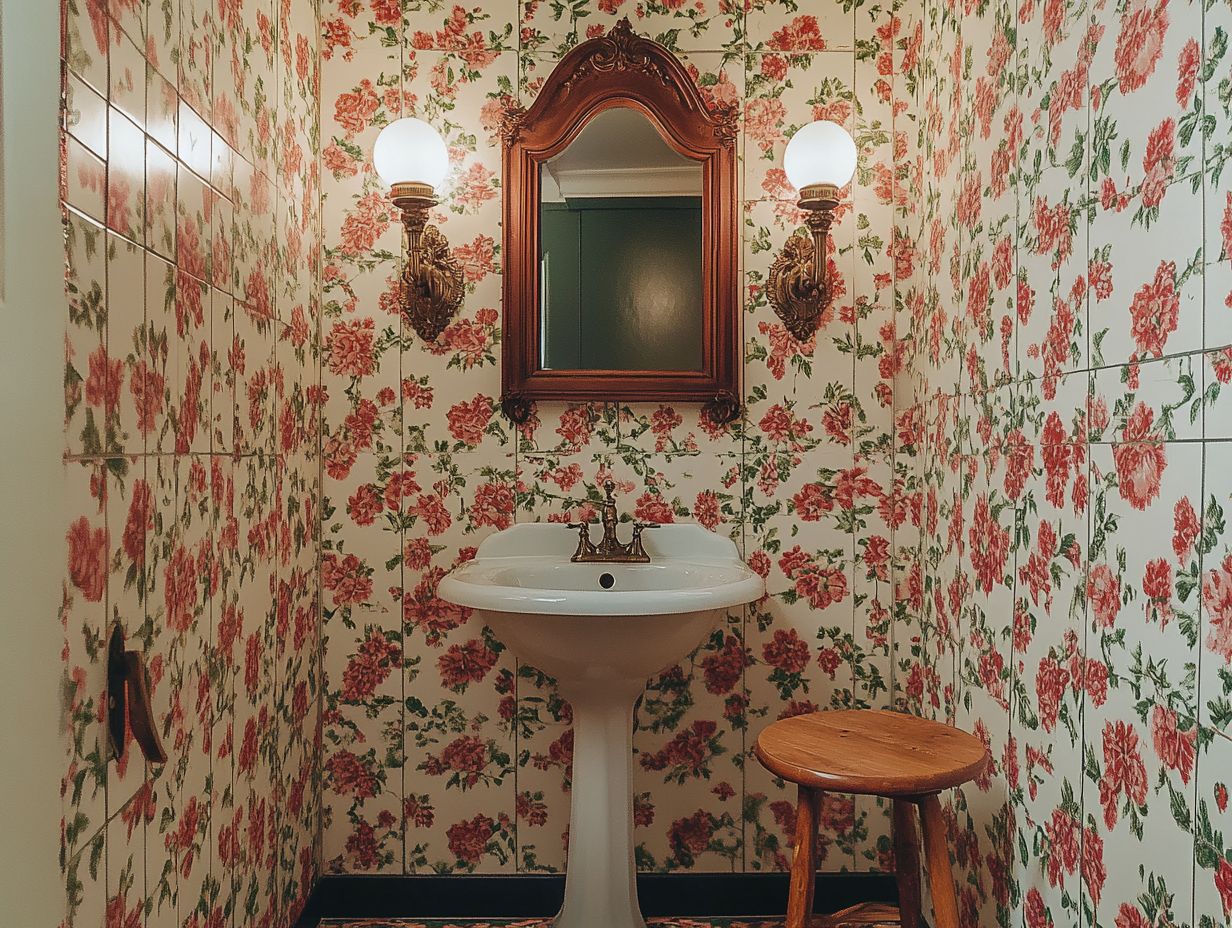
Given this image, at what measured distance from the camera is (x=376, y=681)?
2.16 meters

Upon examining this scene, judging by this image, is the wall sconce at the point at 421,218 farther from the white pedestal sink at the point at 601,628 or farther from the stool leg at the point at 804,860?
the stool leg at the point at 804,860

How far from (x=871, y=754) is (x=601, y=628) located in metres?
0.50

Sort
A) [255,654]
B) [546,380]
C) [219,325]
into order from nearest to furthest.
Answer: [219,325]
[255,654]
[546,380]

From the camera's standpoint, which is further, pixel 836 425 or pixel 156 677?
pixel 836 425

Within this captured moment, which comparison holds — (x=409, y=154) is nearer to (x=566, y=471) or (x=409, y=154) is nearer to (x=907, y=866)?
(x=566, y=471)

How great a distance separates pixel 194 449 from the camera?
1.40m

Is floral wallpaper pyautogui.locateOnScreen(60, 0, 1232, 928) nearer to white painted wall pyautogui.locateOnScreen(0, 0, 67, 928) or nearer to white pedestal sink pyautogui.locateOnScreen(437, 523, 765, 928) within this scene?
white pedestal sink pyautogui.locateOnScreen(437, 523, 765, 928)

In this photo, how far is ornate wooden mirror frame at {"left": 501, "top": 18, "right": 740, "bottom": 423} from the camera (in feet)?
6.98

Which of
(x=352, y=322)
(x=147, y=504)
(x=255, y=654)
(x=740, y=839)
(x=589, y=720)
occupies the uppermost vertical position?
(x=352, y=322)

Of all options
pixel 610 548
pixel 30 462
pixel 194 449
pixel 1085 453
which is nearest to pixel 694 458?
pixel 610 548

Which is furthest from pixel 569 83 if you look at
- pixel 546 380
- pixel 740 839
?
pixel 740 839

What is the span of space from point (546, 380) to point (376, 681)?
2.53ft

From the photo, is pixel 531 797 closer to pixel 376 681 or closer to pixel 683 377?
pixel 376 681

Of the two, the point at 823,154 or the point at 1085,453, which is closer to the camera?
the point at 1085,453
